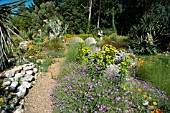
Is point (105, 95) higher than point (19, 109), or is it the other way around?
point (105, 95)

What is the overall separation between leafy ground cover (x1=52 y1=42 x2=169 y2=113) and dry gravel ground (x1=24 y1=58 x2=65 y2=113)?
7.4 inches

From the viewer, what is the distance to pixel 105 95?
9.32ft

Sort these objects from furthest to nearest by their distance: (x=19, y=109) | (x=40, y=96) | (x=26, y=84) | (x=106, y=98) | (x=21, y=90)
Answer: (x=26, y=84) < (x=40, y=96) < (x=21, y=90) < (x=19, y=109) < (x=106, y=98)

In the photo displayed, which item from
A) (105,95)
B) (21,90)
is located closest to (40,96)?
(21,90)

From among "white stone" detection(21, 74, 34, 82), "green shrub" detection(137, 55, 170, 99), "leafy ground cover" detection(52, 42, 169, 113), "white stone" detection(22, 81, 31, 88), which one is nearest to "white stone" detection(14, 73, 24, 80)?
"white stone" detection(21, 74, 34, 82)

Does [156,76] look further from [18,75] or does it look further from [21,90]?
[18,75]

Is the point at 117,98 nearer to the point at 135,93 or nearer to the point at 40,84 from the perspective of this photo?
the point at 135,93

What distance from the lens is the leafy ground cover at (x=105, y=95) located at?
2.71 metres

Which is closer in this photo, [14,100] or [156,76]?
[14,100]

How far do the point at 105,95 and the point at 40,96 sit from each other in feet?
5.01

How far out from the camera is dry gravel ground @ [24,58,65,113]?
3.11m

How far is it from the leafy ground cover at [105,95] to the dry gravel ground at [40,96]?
0.19 metres

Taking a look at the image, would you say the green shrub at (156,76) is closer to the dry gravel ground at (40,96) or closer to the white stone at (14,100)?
the dry gravel ground at (40,96)

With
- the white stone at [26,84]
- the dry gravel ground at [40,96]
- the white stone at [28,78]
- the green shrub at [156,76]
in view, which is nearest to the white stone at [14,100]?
the dry gravel ground at [40,96]
